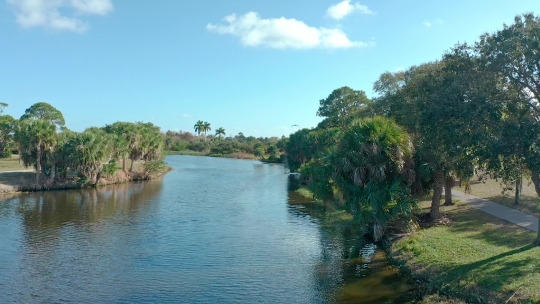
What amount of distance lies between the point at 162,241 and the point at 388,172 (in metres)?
12.9

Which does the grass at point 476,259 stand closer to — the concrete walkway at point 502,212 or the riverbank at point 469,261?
the riverbank at point 469,261

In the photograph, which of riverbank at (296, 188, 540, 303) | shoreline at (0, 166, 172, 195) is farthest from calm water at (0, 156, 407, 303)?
shoreline at (0, 166, 172, 195)

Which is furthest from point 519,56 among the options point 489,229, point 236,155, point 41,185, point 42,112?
point 236,155

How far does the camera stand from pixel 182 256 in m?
20.2

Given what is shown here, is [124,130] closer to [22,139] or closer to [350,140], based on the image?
[22,139]

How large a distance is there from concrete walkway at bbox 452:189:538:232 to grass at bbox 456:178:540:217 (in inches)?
21.5

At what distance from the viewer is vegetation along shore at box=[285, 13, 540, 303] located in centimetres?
1331

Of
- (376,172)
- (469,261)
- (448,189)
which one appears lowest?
(469,261)

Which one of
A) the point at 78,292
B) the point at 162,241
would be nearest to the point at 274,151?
the point at 162,241

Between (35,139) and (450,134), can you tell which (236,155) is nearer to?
(35,139)

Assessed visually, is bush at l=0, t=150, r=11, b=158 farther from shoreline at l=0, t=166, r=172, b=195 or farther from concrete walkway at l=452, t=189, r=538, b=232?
concrete walkway at l=452, t=189, r=538, b=232

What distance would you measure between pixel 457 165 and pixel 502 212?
890cm

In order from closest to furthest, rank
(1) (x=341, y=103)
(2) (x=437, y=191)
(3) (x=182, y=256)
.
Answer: (3) (x=182, y=256)
(2) (x=437, y=191)
(1) (x=341, y=103)

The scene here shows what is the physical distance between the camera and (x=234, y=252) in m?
20.9
